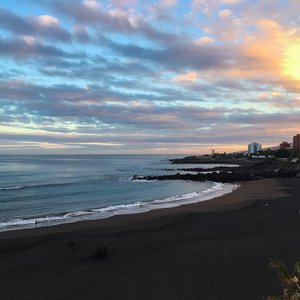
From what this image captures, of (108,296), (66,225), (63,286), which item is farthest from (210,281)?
(66,225)

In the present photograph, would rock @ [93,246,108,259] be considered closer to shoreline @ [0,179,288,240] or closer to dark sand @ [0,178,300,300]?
dark sand @ [0,178,300,300]

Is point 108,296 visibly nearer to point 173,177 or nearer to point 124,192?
point 124,192

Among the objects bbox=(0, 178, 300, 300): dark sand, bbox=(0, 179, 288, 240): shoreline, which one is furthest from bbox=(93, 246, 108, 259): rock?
bbox=(0, 179, 288, 240): shoreline

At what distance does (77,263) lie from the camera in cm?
1290

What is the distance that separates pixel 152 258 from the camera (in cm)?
1362

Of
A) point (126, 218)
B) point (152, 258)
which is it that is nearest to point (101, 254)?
point (152, 258)

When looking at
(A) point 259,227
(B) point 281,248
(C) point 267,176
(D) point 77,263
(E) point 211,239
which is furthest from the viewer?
(C) point 267,176

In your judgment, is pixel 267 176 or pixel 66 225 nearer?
pixel 66 225

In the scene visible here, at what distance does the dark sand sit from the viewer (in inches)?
414

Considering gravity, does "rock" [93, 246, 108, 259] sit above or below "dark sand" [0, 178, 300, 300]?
above

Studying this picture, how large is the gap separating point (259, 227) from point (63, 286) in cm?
1181

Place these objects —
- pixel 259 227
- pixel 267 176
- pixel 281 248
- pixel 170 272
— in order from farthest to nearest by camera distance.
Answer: pixel 267 176 < pixel 259 227 < pixel 281 248 < pixel 170 272

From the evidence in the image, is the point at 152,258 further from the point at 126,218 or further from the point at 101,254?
the point at 126,218

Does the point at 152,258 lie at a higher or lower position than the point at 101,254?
lower
